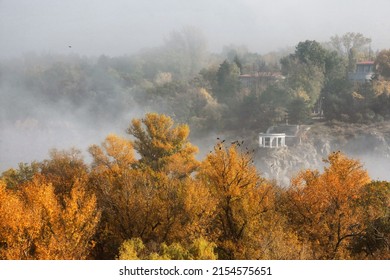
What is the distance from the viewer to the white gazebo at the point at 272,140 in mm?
15492

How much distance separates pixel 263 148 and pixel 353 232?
6.53 m

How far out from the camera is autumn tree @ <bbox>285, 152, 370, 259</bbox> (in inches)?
359

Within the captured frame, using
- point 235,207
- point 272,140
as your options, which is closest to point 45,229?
point 235,207

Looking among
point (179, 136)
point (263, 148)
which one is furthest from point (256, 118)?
point (179, 136)

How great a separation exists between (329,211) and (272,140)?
5.98 metres

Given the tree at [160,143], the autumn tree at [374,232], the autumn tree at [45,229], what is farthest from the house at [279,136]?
the autumn tree at [45,229]

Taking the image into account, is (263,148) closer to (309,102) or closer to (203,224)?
(309,102)

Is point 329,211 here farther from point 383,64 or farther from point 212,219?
point 383,64

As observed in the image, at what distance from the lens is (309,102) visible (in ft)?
53.4

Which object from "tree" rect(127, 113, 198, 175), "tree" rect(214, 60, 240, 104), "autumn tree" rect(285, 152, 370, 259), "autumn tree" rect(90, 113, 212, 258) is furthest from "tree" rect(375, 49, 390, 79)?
"autumn tree" rect(90, 113, 212, 258)

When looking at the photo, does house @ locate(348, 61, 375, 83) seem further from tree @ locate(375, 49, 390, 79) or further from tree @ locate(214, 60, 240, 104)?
tree @ locate(214, 60, 240, 104)

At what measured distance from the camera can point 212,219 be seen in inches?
375

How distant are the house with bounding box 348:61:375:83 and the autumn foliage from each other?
8.07 meters

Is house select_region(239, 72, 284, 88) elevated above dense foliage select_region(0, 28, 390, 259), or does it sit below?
above
